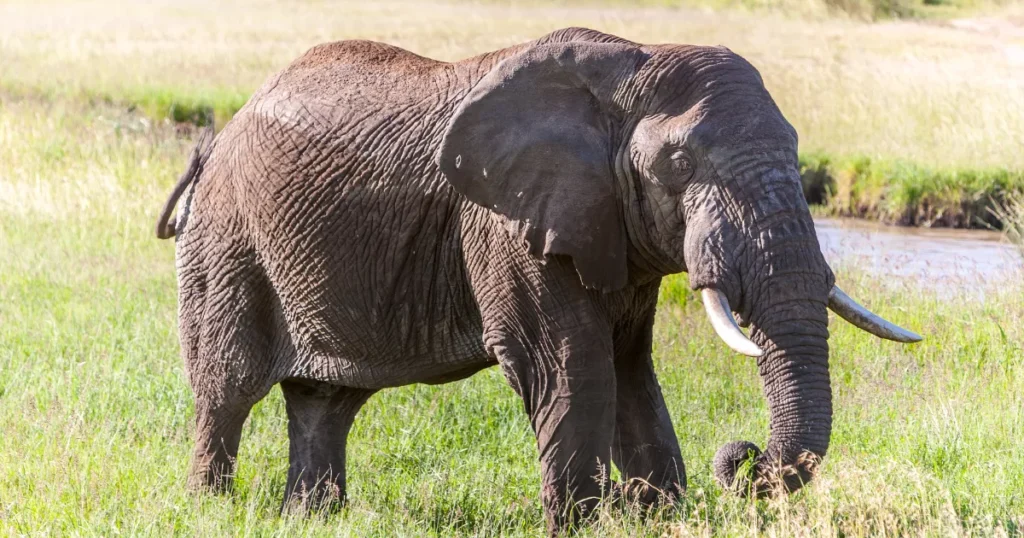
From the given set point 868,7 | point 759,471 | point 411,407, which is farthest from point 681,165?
point 868,7

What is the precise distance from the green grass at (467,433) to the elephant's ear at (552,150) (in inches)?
38.3

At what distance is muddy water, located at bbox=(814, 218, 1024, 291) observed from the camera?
9859 mm

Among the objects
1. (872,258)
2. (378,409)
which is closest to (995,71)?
(872,258)

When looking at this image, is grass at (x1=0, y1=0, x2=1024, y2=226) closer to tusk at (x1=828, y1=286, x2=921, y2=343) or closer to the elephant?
the elephant

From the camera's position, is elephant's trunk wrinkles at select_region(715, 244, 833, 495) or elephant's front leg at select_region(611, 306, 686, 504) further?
elephant's front leg at select_region(611, 306, 686, 504)

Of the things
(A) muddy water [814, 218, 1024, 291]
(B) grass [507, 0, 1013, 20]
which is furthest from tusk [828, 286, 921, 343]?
(B) grass [507, 0, 1013, 20]

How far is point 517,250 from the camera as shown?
465 cm

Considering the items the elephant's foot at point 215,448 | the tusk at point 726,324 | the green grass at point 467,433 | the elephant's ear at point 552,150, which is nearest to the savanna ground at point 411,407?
the green grass at point 467,433

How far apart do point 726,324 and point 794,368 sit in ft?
0.91

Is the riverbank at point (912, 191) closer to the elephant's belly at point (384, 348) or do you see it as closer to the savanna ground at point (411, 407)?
the savanna ground at point (411, 407)

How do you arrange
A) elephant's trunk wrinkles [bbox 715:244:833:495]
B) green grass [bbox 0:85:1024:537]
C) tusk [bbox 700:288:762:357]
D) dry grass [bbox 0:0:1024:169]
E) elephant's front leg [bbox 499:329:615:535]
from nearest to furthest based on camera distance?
tusk [bbox 700:288:762:357], elephant's trunk wrinkles [bbox 715:244:833:495], elephant's front leg [bbox 499:329:615:535], green grass [bbox 0:85:1024:537], dry grass [bbox 0:0:1024:169]

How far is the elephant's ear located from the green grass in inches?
38.3

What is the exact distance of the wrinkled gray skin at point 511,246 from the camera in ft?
13.9

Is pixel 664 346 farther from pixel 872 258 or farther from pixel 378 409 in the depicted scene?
pixel 872 258
